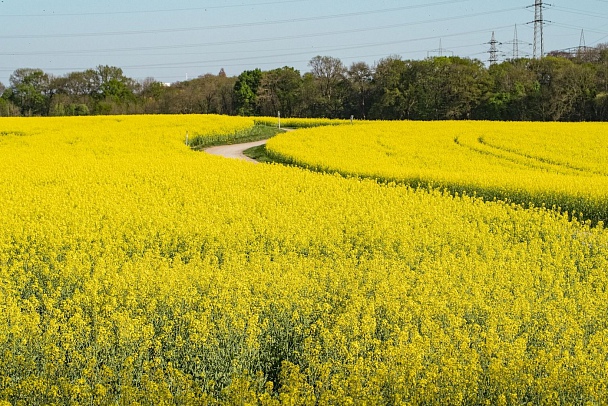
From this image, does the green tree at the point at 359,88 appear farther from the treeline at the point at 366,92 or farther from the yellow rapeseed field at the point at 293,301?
the yellow rapeseed field at the point at 293,301

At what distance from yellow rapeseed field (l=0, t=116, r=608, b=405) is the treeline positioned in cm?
4957

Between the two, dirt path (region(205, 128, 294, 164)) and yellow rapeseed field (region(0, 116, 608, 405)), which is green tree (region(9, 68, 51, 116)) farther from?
yellow rapeseed field (region(0, 116, 608, 405))

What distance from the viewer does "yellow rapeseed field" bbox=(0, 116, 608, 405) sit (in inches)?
254

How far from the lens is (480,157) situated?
98.3ft

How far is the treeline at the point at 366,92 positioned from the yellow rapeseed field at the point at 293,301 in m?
49.6

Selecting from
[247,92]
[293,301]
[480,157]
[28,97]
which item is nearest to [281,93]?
[247,92]

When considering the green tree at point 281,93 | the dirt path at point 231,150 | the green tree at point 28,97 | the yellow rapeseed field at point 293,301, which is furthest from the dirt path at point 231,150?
the green tree at point 28,97

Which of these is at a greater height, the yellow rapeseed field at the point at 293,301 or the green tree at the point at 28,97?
the green tree at the point at 28,97

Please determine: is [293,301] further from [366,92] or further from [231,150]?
[366,92]

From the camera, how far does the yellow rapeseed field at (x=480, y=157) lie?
19016 millimetres

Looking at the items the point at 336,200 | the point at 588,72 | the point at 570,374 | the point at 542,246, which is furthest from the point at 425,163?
the point at 588,72

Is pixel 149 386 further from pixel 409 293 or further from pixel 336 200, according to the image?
pixel 336 200

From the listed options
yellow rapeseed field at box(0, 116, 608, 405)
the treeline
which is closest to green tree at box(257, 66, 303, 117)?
the treeline

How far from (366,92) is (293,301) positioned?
73.1m
